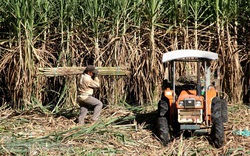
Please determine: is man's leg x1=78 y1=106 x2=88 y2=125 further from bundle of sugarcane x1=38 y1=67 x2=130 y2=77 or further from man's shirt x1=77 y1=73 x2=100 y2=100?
bundle of sugarcane x1=38 y1=67 x2=130 y2=77

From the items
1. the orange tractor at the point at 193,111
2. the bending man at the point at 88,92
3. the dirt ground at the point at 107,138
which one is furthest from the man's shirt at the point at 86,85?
the orange tractor at the point at 193,111

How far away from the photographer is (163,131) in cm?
725

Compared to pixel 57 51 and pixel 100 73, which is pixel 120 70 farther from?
pixel 57 51

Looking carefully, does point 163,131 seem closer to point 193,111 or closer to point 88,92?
point 193,111

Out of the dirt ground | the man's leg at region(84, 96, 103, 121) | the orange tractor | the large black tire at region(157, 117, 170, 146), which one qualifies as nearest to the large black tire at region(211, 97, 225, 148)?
the orange tractor

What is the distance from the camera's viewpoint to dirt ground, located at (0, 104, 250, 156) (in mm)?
6988

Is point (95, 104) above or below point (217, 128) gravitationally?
above

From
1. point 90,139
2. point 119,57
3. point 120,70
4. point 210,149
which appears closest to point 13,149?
point 90,139

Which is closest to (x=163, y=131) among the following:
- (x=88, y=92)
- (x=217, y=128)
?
(x=217, y=128)

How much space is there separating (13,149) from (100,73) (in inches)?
126

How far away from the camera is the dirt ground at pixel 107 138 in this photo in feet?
22.9

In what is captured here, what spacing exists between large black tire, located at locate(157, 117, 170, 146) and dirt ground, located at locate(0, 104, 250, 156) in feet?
0.33

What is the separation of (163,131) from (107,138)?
35.9 inches

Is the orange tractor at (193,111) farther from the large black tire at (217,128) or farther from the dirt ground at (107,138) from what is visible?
the dirt ground at (107,138)
